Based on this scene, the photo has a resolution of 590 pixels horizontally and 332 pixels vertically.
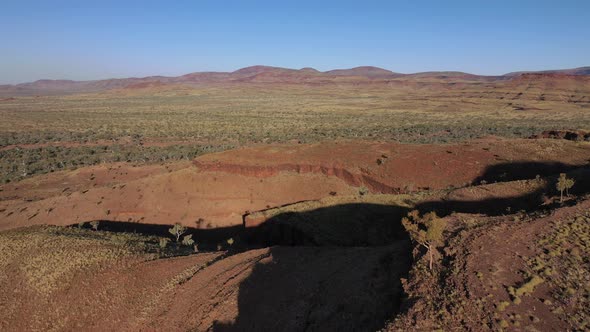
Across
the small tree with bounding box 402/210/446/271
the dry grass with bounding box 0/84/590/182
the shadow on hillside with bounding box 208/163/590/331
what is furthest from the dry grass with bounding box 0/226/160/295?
the dry grass with bounding box 0/84/590/182

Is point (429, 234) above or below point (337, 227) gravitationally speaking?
above

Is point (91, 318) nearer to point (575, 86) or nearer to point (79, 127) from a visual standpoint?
point (79, 127)

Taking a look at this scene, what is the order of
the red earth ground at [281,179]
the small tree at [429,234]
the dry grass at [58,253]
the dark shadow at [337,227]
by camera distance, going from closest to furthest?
1. the small tree at [429,234]
2. the dry grass at [58,253]
3. the dark shadow at [337,227]
4. the red earth ground at [281,179]

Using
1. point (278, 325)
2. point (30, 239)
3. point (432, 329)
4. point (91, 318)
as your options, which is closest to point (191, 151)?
point (30, 239)

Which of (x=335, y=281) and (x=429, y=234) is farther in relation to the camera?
(x=335, y=281)

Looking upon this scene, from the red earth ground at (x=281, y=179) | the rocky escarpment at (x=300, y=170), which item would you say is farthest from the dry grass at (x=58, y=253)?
the rocky escarpment at (x=300, y=170)

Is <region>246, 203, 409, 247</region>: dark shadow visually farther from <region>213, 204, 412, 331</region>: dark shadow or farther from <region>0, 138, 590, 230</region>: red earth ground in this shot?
<region>0, 138, 590, 230</region>: red earth ground

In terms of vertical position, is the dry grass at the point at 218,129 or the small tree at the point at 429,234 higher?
the small tree at the point at 429,234

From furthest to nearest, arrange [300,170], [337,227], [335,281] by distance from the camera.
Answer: [300,170]
[337,227]
[335,281]

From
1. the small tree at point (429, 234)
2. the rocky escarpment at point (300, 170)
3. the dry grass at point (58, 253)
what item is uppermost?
the small tree at point (429, 234)

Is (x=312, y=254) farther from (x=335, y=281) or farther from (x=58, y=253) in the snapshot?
(x=58, y=253)

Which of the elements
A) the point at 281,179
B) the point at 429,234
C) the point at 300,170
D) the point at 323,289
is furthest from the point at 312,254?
the point at 300,170

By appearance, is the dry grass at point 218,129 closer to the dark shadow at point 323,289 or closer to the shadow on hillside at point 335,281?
the shadow on hillside at point 335,281

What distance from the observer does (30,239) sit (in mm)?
16750
